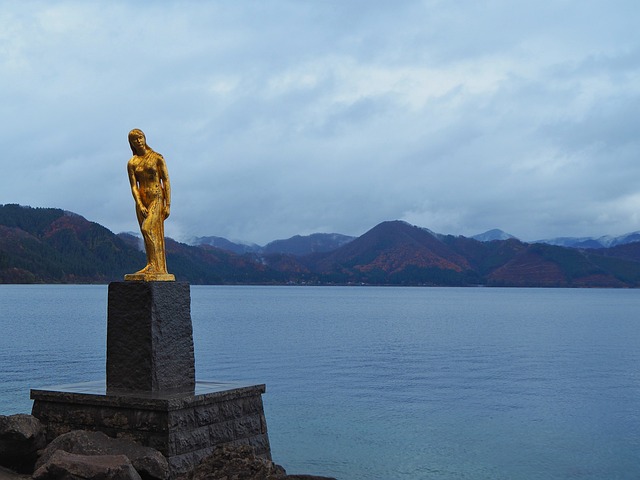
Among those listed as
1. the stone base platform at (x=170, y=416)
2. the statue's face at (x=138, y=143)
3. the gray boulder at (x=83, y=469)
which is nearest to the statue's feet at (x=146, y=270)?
the stone base platform at (x=170, y=416)

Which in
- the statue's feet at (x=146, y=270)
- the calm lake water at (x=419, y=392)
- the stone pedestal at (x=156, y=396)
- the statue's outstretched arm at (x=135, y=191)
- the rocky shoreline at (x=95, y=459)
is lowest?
the calm lake water at (x=419, y=392)

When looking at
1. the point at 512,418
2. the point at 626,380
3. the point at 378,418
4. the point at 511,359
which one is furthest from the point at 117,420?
the point at 511,359

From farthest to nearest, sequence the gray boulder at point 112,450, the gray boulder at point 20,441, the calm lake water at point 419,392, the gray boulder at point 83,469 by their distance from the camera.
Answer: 1. the calm lake water at point 419,392
2. the gray boulder at point 20,441
3. the gray boulder at point 112,450
4. the gray boulder at point 83,469

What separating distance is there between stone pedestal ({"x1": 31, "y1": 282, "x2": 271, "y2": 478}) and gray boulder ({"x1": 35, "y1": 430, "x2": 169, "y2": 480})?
251 mm

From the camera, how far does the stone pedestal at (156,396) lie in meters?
11.1

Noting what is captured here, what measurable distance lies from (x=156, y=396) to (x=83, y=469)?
189 cm

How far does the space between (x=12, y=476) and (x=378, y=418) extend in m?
14.9

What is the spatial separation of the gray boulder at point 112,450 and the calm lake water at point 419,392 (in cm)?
778

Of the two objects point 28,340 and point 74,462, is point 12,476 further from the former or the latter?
point 28,340

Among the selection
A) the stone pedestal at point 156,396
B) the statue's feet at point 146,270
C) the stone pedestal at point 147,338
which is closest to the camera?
the stone pedestal at point 156,396

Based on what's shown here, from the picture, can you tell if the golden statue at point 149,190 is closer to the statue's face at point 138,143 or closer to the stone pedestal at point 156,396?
the statue's face at point 138,143

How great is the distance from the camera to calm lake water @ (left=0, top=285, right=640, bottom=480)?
1958 centimetres

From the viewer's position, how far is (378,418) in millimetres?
24609

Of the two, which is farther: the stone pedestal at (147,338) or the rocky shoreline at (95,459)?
the stone pedestal at (147,338)
